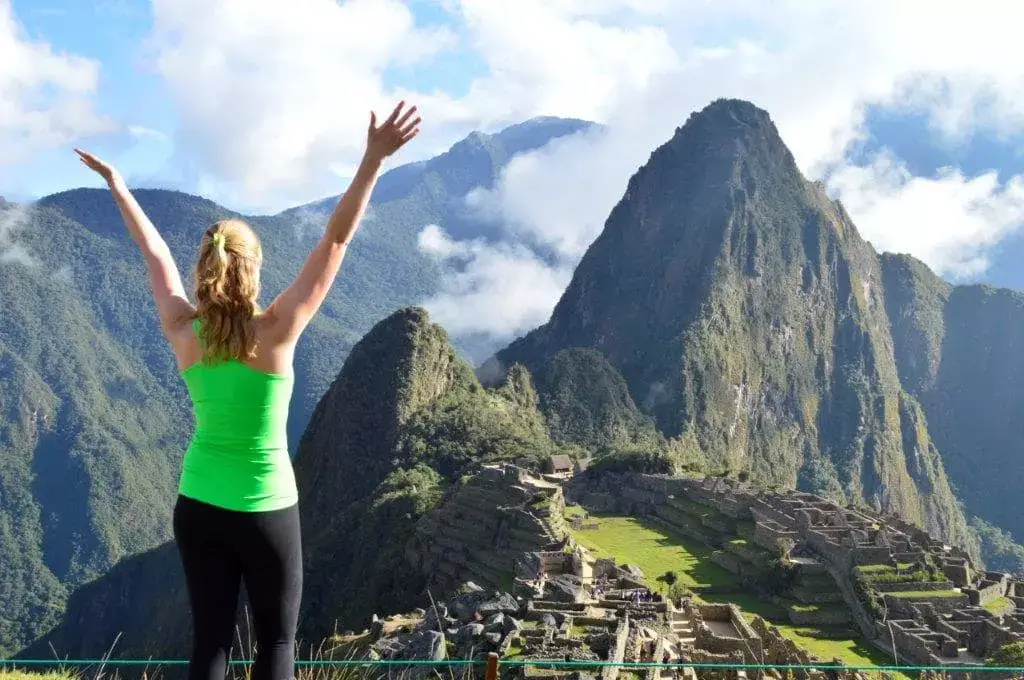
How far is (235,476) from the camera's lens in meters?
3.31

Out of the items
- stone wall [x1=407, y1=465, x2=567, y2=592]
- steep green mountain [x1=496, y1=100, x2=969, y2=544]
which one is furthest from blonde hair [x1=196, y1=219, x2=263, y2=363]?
steep green mountain [x1=496, y1=100, x2=969, y2=544]

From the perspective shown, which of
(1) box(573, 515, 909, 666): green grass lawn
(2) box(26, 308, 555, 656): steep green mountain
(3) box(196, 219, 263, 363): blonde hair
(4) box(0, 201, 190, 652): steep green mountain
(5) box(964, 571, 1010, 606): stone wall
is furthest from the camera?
(4) box(0, 201, 190, 652): steep green mountain

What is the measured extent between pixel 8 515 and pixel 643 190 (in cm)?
9255

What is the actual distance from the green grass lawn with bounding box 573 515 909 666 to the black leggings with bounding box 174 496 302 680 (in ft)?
70.8

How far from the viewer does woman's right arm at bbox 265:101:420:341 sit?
3.29 m

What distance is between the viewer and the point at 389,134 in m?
3.58

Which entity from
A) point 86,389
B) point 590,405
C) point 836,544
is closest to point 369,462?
point 590,405

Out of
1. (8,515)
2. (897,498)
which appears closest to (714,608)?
(8,515)

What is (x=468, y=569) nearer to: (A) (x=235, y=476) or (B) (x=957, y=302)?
(A) (x=235, y=476)

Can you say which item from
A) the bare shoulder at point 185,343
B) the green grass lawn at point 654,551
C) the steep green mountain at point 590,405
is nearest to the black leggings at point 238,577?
the bare shoulder at point 185,343

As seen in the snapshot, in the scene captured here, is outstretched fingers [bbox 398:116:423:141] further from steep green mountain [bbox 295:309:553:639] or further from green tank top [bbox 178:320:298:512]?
steep green mountain [bbox 295:309:553:639]

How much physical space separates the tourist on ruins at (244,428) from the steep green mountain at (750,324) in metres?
98.0

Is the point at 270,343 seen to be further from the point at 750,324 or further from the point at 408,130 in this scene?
the point at 750,324

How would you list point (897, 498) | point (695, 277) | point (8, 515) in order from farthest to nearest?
point (897, 498) → point (695, 277) → point (8, 515)
